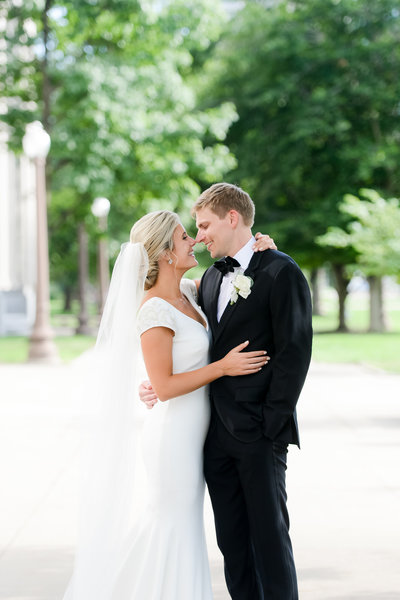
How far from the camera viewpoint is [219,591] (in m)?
4.88

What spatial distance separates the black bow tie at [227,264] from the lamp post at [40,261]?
15.3 meters

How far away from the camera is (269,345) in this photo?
13.2ft

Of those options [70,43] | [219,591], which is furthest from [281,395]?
[70,43]

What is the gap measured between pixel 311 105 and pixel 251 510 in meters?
32.2

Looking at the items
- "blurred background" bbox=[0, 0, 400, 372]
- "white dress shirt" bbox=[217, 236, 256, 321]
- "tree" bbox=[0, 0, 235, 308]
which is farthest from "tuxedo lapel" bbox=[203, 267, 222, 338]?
"tree" bbox=[0, 0, 235, 308]

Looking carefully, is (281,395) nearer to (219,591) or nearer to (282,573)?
(282,573)

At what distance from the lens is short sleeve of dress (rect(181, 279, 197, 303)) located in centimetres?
452

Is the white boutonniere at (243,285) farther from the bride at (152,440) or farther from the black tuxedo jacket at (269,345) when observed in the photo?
the bride at (152,440)

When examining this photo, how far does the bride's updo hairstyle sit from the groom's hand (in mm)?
562

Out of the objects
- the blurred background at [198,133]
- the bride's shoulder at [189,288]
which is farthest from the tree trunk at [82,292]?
the bride's shoulder at [189,288]

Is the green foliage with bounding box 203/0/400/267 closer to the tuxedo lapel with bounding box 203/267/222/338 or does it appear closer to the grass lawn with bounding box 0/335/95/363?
the grass lawn with bounding box 0/335/95/363

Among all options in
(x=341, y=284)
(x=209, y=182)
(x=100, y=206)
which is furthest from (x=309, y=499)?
(x=341, y=284)

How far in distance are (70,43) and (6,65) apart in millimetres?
2364

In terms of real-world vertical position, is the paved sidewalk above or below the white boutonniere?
below
